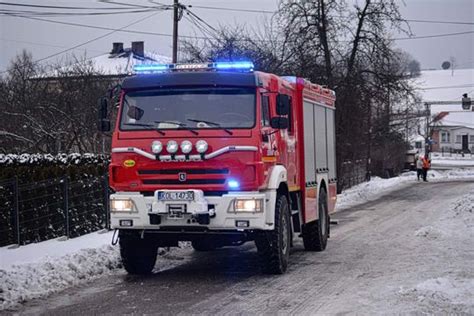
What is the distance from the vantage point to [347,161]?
117 feet

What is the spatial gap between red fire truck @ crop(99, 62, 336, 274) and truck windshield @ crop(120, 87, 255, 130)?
0.5 inches

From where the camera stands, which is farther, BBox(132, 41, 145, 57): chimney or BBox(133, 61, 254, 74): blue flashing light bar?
BBox(132, 41, 145, 57): chimney

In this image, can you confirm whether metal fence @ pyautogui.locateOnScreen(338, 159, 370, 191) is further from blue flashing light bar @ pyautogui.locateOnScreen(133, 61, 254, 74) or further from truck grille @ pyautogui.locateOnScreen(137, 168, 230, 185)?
truck grille @ pyautogui.locateOnScreen(137, 168, 230, 185)

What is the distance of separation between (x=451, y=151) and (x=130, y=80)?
100579mm

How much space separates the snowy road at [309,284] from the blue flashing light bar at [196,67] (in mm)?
2987

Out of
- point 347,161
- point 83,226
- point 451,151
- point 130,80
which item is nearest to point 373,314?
point 130,80

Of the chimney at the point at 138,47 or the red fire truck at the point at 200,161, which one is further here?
the chimney at the point at 138,47

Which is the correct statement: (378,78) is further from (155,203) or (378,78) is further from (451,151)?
(451,151)

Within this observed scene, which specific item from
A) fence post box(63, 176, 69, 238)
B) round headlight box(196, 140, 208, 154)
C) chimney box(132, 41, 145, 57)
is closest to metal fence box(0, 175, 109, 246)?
fence post box(63, 176, 69, 238)

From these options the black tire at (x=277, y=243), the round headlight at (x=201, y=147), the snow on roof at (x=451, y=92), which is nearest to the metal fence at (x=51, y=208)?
the round headlight at (x=201, y=147)

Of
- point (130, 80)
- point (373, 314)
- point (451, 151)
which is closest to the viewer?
point (373, 314)

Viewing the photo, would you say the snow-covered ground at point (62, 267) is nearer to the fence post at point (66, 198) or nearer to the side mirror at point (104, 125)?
the fence post at point (66, 198)

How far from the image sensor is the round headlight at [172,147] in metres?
9.58

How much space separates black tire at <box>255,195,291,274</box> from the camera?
9.98 m
